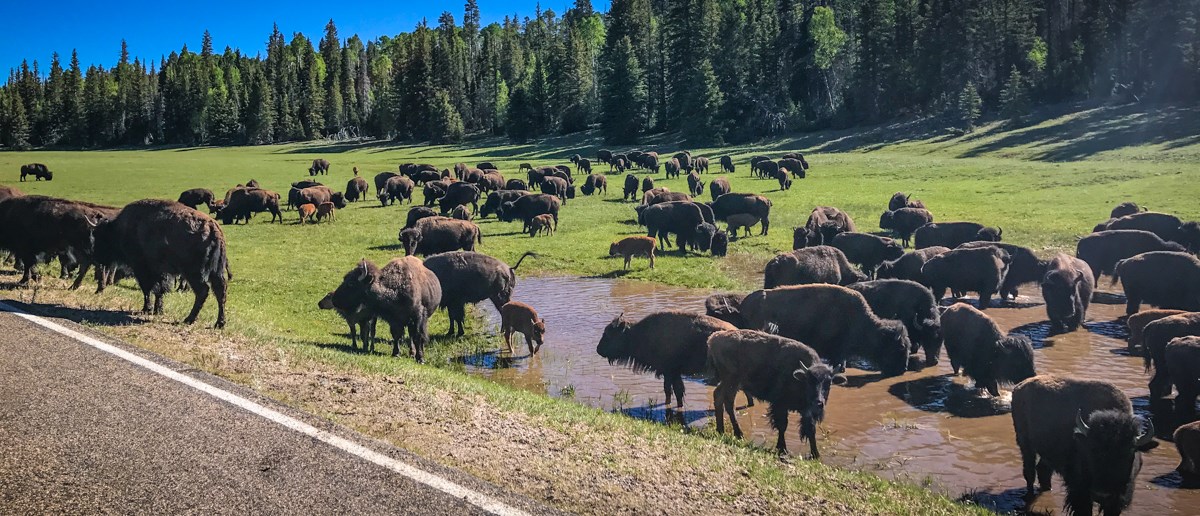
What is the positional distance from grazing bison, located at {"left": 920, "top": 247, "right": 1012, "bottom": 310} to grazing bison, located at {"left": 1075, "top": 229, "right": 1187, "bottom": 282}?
326 centimetres

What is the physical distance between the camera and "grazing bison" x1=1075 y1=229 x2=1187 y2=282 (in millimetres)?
20156

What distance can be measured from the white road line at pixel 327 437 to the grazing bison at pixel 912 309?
10373 mm

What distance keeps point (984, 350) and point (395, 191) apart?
34471mm

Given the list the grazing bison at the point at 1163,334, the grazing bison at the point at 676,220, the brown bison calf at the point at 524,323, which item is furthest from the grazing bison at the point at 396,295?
the grazing bison at the point at 676,220

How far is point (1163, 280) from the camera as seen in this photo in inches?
659

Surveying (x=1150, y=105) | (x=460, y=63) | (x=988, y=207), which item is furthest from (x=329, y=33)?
(x=988, y=207)

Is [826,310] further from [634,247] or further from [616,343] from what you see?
[634,247]

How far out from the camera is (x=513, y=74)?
434 ft

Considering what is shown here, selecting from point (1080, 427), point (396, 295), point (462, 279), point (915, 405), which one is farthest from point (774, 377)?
point (462, 279)

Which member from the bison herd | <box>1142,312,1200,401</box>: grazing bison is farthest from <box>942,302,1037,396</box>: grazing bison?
<box>1142,312,1200,401</box>: grazing bison

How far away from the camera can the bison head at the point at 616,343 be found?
13078 mm

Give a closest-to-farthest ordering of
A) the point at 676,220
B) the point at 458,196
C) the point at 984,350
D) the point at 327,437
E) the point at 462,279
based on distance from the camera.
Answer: the point at 327,437 → the point at 984,350 → the point at 462,279 → the point at 676,220 → the point at 458,196

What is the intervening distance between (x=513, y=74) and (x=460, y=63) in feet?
28.1

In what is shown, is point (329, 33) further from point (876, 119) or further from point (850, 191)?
point (850, 191)
